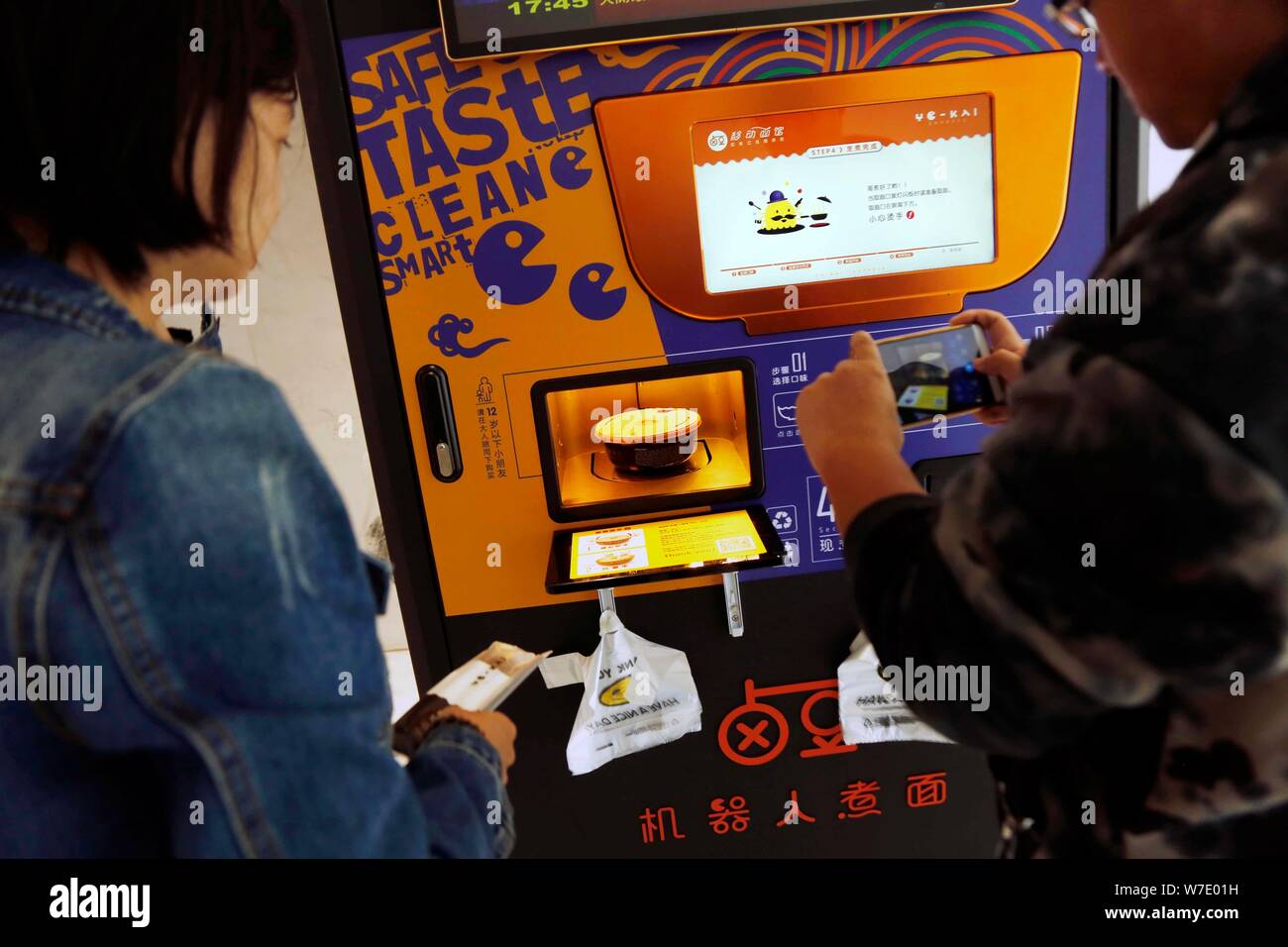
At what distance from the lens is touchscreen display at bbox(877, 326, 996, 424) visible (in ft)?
4.22

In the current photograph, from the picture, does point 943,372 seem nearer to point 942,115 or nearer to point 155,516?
point 942,115

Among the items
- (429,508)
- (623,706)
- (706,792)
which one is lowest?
(706,792)

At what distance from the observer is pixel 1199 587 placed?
577 millimetres

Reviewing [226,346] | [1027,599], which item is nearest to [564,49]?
[1027,599]

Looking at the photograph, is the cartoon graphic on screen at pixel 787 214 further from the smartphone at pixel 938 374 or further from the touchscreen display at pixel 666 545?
the touchscreen display at pixel 666 545

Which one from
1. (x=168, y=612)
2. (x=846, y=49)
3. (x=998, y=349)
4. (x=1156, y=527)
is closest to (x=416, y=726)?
(x=168, y=612)

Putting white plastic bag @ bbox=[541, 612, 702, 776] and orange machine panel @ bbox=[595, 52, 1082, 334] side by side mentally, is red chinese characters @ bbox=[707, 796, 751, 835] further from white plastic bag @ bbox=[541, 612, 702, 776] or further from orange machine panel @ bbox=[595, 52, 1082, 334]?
orange machine panel @ bbox=[595, 52, 1082, 334]

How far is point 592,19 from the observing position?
1.28 meters

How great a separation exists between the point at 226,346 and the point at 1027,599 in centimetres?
307

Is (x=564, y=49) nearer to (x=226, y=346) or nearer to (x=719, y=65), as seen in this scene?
(x=719, y=65)

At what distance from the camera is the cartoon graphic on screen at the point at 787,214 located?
1386 mm

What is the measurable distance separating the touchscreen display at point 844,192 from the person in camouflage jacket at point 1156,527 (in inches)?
25.8

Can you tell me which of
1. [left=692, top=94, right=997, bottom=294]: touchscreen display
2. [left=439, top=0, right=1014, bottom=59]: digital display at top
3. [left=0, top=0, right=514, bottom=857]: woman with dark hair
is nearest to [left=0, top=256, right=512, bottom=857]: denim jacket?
[left=0, top=0, right=514, bottom=857]: woman with dark hair

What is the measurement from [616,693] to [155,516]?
1.08m
